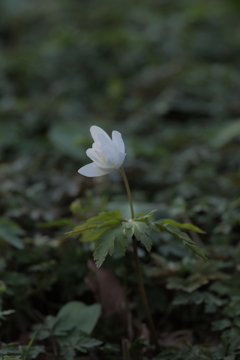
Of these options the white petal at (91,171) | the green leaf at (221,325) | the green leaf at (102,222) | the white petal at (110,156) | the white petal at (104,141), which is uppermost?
the white petal at (104,141)

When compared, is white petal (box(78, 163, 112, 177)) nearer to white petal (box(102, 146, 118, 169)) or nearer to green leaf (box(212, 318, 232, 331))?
white petal (box(102, 146, 118, 169))

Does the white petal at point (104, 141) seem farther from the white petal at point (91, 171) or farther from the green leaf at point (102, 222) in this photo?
the green leaf at point (102, 222)

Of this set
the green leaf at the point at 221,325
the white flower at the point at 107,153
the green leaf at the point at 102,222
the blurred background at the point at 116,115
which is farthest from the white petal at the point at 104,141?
the green leaf at the point at 221,325

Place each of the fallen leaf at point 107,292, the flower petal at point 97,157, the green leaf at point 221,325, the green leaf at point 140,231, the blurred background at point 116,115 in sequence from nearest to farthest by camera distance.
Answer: the green leaf at point 140,231 → the flower petal at point 97,157 → the green leaf at point 221,325 → the fallen leaf at point 107,292 → the blurred background at point 116,115

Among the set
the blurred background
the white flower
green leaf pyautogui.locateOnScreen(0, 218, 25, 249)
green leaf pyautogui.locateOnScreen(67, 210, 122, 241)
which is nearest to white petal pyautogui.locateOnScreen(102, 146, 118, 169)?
the white flower

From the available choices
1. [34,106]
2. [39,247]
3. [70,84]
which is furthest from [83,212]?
[70,84]

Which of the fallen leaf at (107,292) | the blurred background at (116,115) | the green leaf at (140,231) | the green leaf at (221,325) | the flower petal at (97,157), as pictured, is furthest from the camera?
the blurred background at (116,115)

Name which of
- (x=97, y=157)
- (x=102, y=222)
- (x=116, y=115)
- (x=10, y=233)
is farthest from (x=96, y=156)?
(x=116, y=115)

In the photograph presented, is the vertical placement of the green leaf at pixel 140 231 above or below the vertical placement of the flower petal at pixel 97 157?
below
